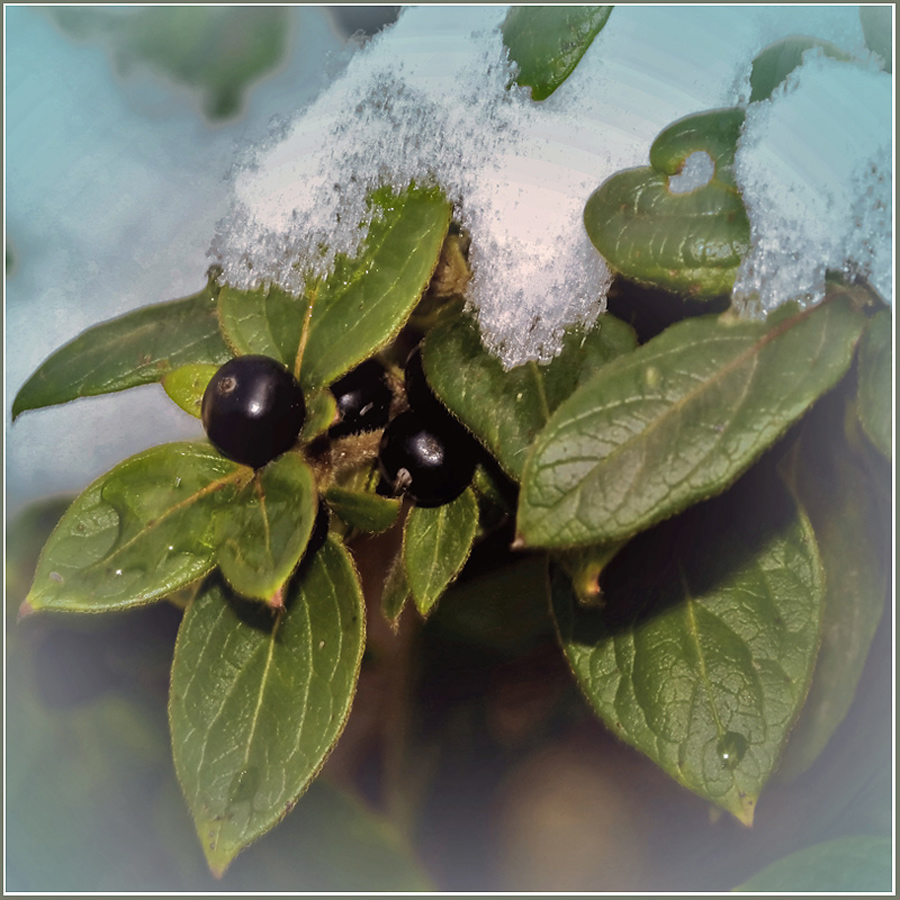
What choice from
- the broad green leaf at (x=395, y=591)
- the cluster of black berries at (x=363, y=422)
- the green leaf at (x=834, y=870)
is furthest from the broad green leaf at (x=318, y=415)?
the green leaf at (x=834, y=870)

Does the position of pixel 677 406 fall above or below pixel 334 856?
above

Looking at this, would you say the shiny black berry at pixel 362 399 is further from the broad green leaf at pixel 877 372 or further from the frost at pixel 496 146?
the broad green leaf at pixel 877 372

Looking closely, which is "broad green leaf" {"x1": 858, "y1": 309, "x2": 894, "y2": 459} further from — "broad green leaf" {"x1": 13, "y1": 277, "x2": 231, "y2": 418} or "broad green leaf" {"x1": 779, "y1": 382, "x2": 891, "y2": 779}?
"broad green leaf" {"x1": 13, "y1": 277, "x2": 231, "y2": 418}

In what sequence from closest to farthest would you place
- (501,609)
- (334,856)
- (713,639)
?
(713,639) → (501,609) → (334,856)

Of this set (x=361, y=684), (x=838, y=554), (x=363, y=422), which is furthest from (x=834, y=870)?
(x=363, y=422)

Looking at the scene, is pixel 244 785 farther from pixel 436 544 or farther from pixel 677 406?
pixel 677 406

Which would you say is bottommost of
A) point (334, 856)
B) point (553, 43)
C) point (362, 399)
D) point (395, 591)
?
point (334, 856)
